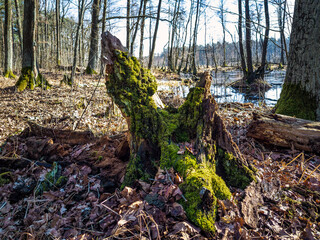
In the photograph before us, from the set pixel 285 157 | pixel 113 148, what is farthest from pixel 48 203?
pixel 285 157

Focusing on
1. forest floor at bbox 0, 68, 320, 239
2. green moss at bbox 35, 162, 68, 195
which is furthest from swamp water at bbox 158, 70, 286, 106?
green moss at bbox 35, 162, 68, 195

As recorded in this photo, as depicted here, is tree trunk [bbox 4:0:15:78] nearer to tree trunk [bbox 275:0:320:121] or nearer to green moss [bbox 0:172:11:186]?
green moss [bbox 0:172:11:186]

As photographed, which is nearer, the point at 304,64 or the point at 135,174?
the point at 135,174

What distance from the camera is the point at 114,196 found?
2326 millimetres

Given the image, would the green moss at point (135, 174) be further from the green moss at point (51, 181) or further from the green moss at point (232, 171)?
the green moss at point (51, 181)

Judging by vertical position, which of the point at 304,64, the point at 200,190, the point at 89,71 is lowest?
the point at 200,190

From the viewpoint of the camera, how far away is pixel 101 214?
2.11 meters

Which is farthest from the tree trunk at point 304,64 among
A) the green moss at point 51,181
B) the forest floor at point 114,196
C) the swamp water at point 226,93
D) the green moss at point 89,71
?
the green moss at point 89,71

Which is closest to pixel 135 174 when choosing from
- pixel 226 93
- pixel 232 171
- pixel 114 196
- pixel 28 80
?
pixel 114 196

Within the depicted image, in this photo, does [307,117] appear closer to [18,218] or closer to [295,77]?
[295,77]

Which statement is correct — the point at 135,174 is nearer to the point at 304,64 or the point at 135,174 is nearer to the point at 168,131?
the point at 168,131

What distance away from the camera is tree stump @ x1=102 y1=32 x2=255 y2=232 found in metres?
2.36

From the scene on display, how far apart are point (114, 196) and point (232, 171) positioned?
57.8 inches

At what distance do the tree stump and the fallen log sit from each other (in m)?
1.25
